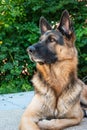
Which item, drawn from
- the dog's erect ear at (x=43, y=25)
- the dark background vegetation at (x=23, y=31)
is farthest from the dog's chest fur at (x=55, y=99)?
the dark background vegetation at (x=23, y=31)

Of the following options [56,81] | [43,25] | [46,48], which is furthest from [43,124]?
[43,25]

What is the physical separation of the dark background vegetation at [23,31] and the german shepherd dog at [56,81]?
9.53 feet

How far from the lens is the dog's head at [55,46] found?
161 inches

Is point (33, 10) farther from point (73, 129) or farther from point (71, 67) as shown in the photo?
point (73, 129)

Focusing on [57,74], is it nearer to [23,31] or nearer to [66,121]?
[66,121]

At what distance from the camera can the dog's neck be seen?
423 cm

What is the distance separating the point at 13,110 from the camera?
5047 millimetres

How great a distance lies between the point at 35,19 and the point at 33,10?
24 centimetres

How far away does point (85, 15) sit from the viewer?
24.2 feet

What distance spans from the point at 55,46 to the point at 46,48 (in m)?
0.12

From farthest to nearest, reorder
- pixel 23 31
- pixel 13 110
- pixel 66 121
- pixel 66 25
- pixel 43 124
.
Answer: pixel 23 31 → pixel 13 110 → pixel 66 25 → pixel 66 121 → pixel 43 124

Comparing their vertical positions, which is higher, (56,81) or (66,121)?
(56,81)

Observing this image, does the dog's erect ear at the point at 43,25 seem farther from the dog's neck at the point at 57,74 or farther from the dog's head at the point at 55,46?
the dog's neck at the point at 57,74

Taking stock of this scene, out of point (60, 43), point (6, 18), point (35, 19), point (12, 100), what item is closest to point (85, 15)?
point (35, 19)
